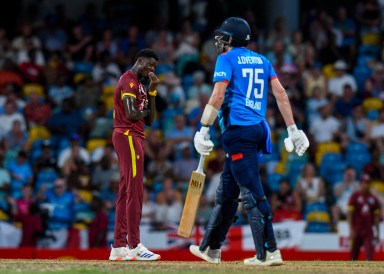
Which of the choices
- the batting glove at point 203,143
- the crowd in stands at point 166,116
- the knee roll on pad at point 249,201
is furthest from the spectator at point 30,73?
the knee roll on pad at point 249,201

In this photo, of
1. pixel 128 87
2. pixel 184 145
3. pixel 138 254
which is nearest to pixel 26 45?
pixel 184 145

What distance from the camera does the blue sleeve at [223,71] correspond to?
11.7 metres

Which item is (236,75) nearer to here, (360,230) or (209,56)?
(360,230)

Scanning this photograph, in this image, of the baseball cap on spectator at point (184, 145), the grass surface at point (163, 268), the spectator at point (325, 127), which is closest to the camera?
the grass surface at point (163, 268)

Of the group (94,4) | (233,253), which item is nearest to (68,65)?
(94,4)

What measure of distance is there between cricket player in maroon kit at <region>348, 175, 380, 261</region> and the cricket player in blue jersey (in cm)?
828

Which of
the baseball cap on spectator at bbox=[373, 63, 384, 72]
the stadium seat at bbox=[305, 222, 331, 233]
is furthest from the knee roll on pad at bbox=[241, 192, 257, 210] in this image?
the baseball cap on spectator at bbox=[373, 63, 384, 72]

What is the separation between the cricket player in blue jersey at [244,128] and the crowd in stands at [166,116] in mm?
8650

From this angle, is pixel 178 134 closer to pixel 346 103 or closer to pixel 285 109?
pixel 346 103

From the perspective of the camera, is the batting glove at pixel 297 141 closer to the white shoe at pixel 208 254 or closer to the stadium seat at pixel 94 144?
the white shoe at pixel 208 254

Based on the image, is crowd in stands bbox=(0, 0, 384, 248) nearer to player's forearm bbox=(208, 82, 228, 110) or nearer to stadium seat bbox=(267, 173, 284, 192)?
stadium seat bbox=(267, 173, 284, 192)

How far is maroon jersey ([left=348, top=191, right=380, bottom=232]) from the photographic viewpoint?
20.0 metres

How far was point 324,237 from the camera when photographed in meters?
20.7

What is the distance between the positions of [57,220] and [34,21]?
247 inches
